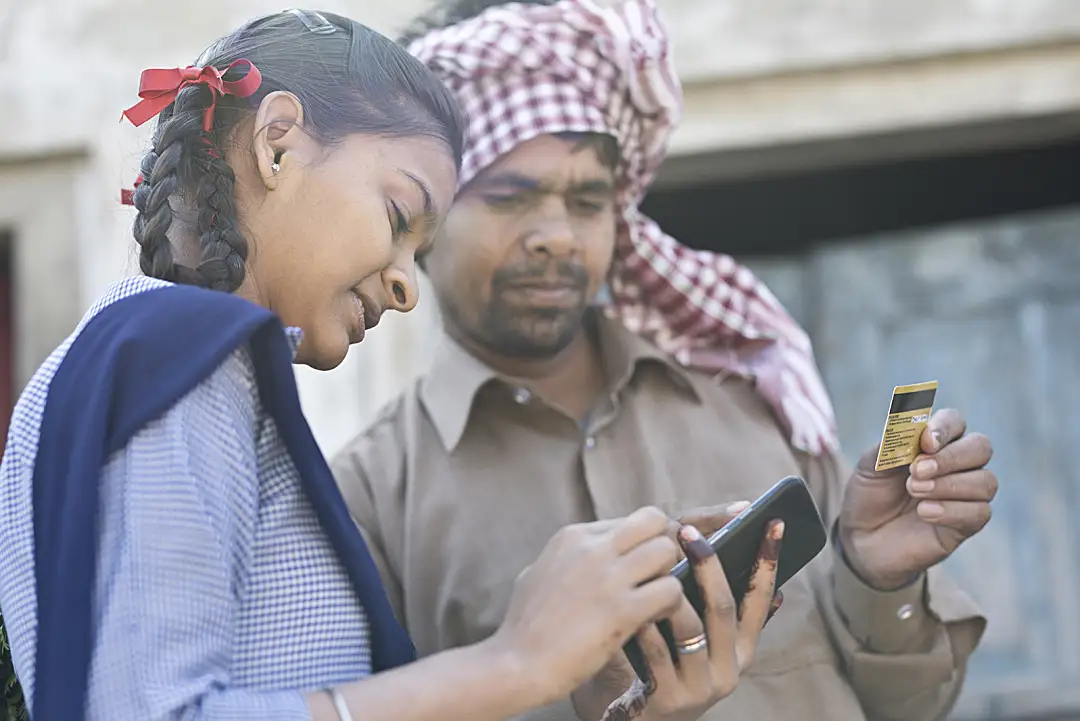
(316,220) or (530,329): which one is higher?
(316,220)

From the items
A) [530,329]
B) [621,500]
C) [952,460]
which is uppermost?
[530,329]

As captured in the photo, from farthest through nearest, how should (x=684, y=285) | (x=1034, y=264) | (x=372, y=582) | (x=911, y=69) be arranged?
(x=1034, y=264)
(x=911, y=69)
(x=684, y=285)
(x=372, y=582)

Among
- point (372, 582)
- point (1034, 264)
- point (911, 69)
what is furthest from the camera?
point (1034, 264)

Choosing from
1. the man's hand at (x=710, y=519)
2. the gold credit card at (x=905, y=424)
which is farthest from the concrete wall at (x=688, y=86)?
the man's hand at (x=710, y=519)

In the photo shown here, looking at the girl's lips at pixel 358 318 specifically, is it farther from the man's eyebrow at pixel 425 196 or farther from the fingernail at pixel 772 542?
the fingernail at pixel 772 542

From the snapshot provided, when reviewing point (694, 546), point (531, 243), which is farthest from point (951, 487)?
point (531, 243)

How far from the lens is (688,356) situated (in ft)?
7.93

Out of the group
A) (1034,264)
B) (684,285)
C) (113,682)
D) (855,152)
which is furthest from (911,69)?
(113,682)

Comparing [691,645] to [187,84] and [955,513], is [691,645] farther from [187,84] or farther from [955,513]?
[187,84]

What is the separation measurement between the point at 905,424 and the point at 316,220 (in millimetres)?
835

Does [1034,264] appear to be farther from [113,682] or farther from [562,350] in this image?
[113,682]

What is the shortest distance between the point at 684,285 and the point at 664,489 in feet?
1.36

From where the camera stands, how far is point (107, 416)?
1.23 metres

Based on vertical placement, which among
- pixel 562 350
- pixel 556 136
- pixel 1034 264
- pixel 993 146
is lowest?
pixel 1034 264
